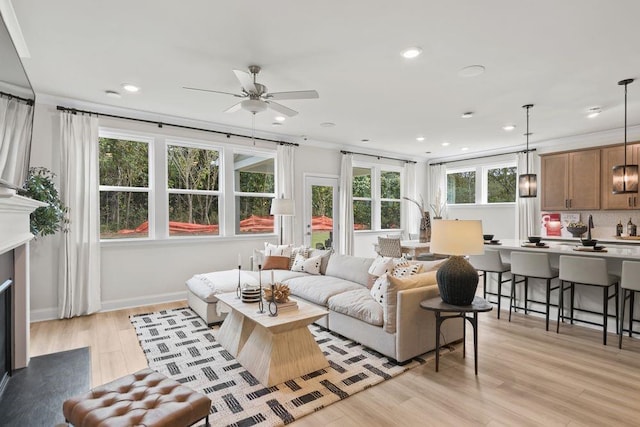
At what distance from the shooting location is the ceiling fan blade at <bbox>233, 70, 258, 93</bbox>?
291 centimetres

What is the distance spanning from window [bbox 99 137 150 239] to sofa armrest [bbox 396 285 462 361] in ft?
13.1

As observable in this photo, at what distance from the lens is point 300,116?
202 inches

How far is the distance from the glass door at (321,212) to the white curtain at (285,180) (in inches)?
20.2

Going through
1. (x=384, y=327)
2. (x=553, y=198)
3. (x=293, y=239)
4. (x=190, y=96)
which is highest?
(x=190, y=96)

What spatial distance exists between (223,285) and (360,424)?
2.43m

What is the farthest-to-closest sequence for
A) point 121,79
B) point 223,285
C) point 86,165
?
point 86,165, point 223,285, point 121,79

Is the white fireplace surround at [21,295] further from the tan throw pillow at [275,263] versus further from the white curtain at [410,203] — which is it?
the white curtain at [410,203]

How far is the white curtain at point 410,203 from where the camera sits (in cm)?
851

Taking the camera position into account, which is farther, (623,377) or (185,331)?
(185,331)

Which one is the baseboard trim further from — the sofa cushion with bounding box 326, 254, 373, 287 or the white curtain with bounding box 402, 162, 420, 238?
the white curtain with bounding box 402, 162, 420, 238

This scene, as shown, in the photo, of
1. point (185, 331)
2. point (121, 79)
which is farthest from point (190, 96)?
point (185, 331)

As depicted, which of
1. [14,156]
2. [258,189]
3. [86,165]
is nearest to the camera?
[14,156]

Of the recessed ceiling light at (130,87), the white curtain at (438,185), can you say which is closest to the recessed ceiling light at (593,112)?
the white curtain at (438,185)

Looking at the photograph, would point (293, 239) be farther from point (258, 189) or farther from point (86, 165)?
point (86, 165)
